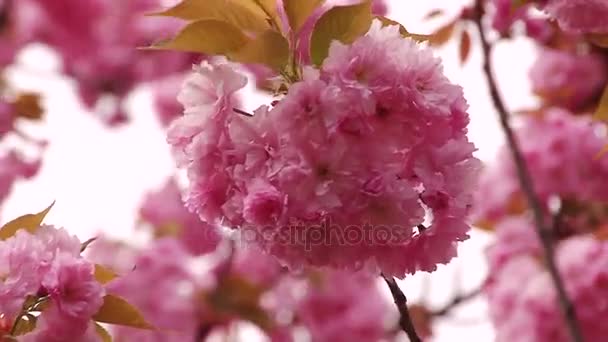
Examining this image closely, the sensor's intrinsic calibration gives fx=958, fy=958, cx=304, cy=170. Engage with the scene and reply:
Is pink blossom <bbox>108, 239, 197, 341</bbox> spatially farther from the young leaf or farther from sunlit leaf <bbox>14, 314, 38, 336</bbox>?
sunlit leaf <bbox>14, 314, 38, 336</bbox>

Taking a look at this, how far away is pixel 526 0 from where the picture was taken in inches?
39.4

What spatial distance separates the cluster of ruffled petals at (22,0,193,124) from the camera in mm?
3213

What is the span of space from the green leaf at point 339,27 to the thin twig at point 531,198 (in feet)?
2.06

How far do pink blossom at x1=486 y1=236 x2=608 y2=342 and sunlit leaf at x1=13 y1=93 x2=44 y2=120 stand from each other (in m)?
0.86

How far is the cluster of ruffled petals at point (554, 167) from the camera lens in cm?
184

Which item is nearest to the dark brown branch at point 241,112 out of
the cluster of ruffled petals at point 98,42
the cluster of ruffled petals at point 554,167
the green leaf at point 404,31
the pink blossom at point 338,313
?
the green leaf at point 404,31

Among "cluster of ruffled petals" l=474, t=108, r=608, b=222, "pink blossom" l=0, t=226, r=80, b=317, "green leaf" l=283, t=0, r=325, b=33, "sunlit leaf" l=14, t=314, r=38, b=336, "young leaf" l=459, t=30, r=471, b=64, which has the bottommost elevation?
"sunlit leaf" l=14, t=314, r=38, b=336

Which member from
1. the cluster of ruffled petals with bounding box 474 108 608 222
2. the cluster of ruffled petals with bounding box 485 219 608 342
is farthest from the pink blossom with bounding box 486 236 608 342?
the cluster of ruffled petals with bounding box 474 108 608 222

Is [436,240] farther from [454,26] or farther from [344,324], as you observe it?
[344,324]

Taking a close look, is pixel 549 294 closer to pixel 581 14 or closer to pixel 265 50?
pixel 581 14

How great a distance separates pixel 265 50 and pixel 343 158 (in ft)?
0.37

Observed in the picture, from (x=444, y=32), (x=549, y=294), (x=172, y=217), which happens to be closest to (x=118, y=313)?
(x=444, y=32)

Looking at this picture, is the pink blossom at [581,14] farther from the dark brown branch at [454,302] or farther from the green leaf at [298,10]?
the dark brown branch at [454,302]

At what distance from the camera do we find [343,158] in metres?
0.67
